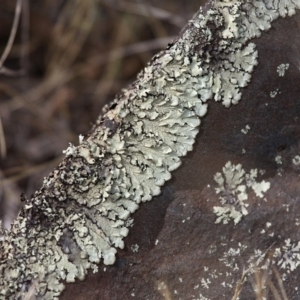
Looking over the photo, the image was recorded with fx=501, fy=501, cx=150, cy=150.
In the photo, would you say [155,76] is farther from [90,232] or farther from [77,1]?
[77,1]

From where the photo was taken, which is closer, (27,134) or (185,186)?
(185,186)

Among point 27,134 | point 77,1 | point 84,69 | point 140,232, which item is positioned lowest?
point 140,232

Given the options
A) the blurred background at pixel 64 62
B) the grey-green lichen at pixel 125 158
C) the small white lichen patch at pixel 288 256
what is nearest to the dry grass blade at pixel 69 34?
the blurred background at pixel 64 62

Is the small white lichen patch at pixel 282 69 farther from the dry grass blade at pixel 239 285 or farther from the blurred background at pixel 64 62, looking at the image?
the blurred background at pixel 64 62

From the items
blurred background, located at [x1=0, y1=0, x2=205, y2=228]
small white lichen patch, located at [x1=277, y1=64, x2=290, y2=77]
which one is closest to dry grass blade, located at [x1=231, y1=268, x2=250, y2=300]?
small white lichen patch, located at [x1=277, y1=64, x2=290, y2=77]

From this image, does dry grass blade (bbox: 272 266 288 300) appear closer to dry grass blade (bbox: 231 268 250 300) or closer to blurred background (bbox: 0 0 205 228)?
dry grass blade (bbox: 231 268 250 300)

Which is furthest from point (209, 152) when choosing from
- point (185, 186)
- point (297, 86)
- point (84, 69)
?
point (84, 69)
